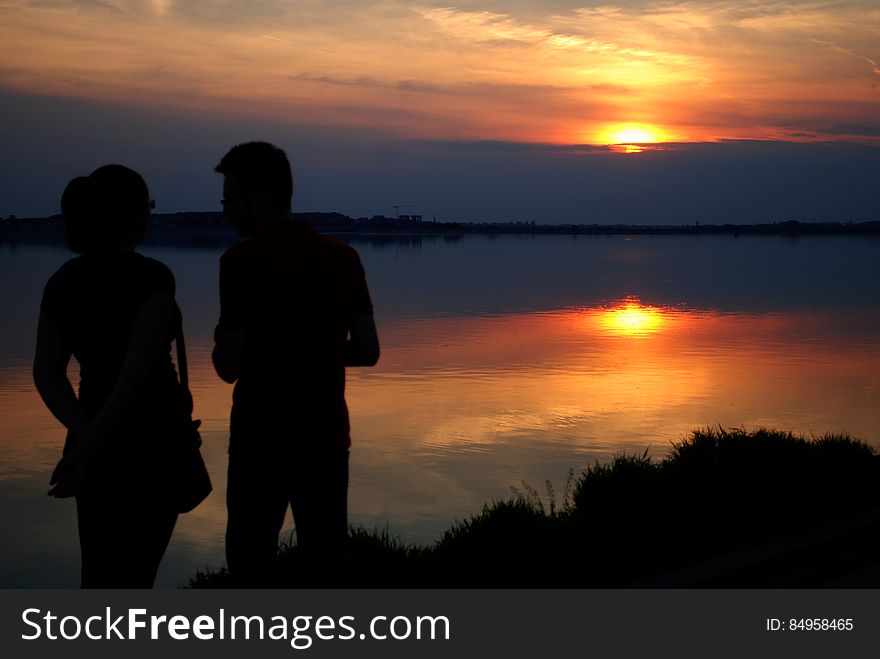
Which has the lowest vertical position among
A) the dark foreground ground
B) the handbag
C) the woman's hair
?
the dark foreground ground

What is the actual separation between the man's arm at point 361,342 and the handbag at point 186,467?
0.66 m

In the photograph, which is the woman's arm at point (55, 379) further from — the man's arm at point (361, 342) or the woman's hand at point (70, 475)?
the man's arm at point (361, 342)

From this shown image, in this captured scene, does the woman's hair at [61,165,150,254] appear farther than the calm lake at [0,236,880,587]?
No

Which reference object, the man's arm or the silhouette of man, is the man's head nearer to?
the silhouette of man

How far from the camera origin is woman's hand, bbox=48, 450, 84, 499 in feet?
11.7

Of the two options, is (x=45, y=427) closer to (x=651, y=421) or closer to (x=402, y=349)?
(x=651, y=421)

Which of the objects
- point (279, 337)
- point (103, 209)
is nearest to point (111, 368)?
point (103, 209)

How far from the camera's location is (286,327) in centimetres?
396

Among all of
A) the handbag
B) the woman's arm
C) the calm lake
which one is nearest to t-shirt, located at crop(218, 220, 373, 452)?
the handbag

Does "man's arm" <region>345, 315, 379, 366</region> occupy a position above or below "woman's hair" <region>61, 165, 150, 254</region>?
below

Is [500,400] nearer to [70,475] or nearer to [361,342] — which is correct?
[361,342]

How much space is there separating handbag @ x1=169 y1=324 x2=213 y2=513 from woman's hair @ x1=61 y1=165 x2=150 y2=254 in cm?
37
